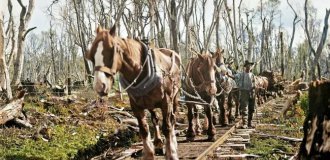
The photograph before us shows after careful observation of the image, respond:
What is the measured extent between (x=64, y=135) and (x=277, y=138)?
5.22m

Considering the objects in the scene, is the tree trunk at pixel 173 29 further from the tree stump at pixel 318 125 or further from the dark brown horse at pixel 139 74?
the tree stump at pixel 318 125

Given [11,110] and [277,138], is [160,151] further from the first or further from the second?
[11,110]

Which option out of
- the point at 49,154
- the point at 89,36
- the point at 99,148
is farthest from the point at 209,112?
the point at 89,36

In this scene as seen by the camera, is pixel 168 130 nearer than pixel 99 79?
No

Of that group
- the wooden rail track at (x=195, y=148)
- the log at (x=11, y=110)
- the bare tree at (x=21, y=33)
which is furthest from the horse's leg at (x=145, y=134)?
the bare tree at (x=21, y=33)

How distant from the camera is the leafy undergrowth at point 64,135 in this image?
9.61m

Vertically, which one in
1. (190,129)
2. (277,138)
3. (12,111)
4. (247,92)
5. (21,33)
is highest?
(21,33)

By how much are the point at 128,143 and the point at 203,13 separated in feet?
98.6

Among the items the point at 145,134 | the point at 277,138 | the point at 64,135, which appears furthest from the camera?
the point at 277,138

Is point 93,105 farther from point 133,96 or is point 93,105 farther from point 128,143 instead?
point 133,96

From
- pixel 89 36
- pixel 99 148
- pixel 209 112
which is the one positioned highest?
pixel 89 36

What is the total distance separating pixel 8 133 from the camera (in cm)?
1073

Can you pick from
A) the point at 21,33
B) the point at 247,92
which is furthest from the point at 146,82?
the point at 21,33

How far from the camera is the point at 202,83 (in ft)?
36.0
